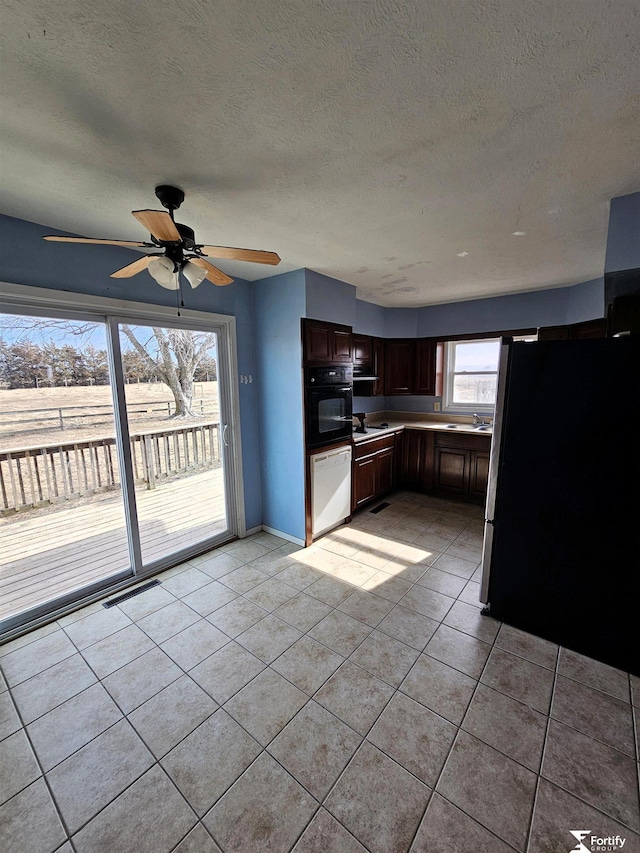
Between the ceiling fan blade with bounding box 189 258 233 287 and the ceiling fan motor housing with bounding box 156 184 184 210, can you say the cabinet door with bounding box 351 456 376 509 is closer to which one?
the ceiling fan blade with bounding box 189 258 233 287

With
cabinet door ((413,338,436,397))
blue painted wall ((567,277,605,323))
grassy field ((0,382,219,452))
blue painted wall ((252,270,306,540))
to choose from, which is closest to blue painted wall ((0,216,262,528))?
blue painted wall ((252,270,306,540))

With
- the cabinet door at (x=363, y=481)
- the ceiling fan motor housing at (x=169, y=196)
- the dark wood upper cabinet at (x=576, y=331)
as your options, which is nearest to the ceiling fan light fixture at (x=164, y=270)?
the ceiling fan motor housing at (x=169, y=196)

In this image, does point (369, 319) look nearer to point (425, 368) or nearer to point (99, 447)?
point (425, 368)

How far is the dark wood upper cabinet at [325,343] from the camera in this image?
313cm

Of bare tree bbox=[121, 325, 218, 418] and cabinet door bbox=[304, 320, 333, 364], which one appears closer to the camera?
bare tree bbox=[121, 325, 218, 418]

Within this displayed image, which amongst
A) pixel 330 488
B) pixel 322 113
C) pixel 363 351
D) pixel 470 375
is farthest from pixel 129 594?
pixel 470 375

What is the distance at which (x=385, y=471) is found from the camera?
4.50 meters

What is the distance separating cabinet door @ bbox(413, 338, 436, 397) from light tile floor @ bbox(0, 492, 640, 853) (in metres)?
2.93

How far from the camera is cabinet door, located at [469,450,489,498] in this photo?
13.7ft

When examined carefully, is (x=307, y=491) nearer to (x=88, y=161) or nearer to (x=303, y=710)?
(x=303, y=710)

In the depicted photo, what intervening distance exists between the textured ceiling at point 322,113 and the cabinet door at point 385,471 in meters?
2.76

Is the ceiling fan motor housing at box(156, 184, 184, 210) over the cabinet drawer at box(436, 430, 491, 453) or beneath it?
over

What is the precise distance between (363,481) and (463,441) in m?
1.37

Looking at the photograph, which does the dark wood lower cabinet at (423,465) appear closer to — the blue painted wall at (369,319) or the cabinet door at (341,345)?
the cabinet door at (341,345)
